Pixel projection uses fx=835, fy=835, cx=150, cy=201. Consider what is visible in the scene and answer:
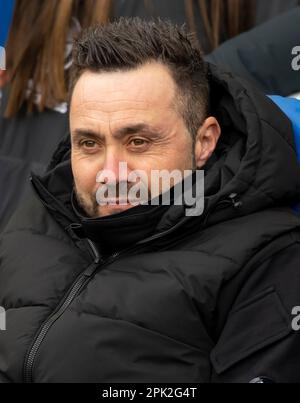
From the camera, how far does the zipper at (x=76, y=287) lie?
5.83 feet

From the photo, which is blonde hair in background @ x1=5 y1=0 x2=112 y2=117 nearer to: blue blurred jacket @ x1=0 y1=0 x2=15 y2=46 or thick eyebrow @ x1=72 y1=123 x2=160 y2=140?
blue blurred jacket @ x1=0 y1=0 x2=15 y2=46

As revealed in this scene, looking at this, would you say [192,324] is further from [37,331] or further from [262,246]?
[37,331]

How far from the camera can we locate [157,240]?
1890 millimetres

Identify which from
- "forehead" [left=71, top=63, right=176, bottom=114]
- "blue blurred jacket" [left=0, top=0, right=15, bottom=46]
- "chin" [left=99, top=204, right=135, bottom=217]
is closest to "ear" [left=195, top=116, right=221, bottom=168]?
"forehead" [left=71, top=63, right=176, bottom=114]

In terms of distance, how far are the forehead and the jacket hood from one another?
0.18 meters

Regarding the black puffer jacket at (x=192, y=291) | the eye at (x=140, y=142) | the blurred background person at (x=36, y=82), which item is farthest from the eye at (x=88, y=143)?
the blurred background person at (x=36, y=82)

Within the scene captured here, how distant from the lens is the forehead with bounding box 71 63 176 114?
1.91 metres

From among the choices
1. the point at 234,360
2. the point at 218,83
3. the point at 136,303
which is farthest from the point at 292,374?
the point at 218,83

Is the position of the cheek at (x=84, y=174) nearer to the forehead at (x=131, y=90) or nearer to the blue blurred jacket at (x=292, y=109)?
the forehead at (x=131, y=90)

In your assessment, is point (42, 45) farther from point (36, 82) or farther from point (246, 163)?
point (246, 163)

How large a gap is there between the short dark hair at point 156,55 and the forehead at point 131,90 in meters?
Answer: 0.02

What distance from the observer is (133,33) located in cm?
199

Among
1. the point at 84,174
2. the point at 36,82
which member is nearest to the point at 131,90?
the point at 84,174

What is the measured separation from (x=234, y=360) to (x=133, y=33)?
2.67ft
